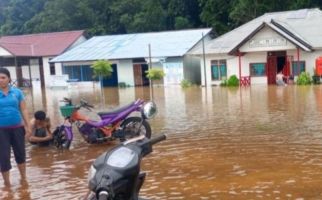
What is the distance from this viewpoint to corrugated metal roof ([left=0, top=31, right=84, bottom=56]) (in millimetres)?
48469

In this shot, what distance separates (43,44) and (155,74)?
17403 mm

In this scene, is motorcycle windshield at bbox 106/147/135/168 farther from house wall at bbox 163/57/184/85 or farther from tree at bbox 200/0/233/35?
tree at bbox 200/0/233/35

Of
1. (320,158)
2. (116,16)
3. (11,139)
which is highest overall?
(116,16)

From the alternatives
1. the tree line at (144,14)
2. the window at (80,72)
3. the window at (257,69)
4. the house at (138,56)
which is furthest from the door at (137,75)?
the tree line at (144,14)

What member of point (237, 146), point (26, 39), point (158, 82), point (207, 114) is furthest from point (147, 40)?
point (237, 146)

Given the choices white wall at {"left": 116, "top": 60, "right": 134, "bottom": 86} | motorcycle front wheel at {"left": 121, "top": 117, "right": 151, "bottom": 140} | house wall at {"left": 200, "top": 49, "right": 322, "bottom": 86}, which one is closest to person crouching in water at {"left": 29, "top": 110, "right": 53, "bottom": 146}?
motorcycle front wheel at {"left": 121, "top": 117, "right": 151, "bottom": 140}

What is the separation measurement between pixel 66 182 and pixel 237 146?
3.56m

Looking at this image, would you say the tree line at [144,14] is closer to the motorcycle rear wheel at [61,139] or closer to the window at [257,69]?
the window at [257,69]

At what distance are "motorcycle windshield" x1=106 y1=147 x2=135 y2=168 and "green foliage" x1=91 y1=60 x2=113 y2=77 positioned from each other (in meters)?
37.3

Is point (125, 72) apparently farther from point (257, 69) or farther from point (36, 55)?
point (257, 69)

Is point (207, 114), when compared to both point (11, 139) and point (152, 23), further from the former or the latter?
point (152, 23)

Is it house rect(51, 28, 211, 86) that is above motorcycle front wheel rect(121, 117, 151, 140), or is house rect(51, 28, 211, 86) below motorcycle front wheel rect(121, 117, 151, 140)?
above

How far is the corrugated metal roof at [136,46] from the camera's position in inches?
1590

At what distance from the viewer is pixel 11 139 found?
739 centimetres
